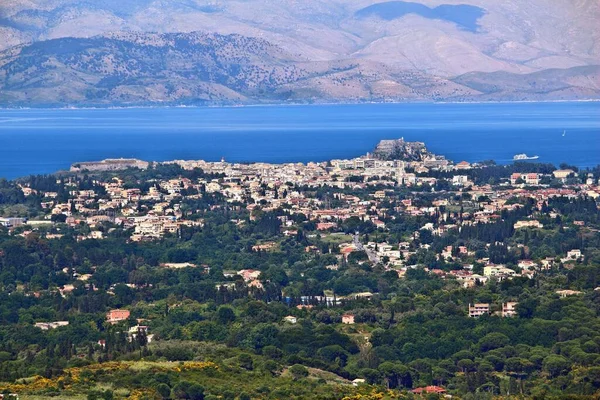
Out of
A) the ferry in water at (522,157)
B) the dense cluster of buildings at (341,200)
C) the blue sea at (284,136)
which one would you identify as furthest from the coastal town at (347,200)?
the blue sea at (284,136)

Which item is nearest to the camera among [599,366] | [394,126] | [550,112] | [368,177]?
[599,366]

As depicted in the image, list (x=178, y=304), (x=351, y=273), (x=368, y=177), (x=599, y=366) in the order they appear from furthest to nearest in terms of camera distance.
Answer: (x=368, y=177), (x=351, y=273), (x=178, y=304), (x=599, y=366)

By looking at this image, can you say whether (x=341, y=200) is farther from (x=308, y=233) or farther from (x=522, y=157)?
(x=522, y=157)

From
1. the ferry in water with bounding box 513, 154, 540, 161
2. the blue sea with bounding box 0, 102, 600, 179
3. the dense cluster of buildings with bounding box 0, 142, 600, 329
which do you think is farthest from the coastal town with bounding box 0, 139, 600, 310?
A: the blue sea with bounding box 0, 102, 600, 179

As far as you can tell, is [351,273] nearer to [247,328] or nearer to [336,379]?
[247,328]

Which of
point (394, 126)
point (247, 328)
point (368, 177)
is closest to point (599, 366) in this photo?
point (247, 328)

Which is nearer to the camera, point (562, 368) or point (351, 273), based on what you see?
point (562, 368)

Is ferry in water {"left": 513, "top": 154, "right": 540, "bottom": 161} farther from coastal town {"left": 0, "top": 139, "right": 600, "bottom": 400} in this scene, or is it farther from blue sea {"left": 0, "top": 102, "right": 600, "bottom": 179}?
coastal town {"left": 0, "top": 139, "right": 600, "bottom": 400}
